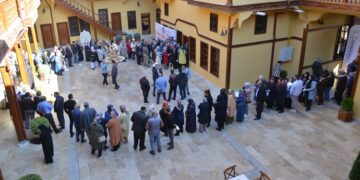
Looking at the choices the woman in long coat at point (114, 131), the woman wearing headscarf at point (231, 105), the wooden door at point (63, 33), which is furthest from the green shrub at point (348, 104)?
the wooden door at point (63, 33)

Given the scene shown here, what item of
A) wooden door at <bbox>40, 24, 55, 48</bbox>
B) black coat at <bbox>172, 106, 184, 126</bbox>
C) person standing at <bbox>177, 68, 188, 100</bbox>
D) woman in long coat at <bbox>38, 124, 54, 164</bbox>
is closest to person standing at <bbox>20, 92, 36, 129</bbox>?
woman in long coat at <bbox>38, 124, 54, 164</bbox>

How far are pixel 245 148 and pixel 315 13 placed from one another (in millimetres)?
7695

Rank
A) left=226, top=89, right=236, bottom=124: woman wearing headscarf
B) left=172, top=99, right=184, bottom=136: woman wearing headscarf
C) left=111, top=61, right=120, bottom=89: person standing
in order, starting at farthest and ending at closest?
left=111, top=61, right=120, bottom=89: person standing < left=226, top=89, right=236, bottom=124: woman wearing headscarf < left=172, top=99, right=184, bottom=136: woman wearing headscarf

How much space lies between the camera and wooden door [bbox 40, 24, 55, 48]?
2320 cm

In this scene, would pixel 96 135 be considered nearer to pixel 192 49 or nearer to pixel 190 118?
pixel 190 118

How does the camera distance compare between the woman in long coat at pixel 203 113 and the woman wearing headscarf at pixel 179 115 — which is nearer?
the woman wearing headscarf at pixel 179 115

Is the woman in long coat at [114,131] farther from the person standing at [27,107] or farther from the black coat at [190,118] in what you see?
the person standing at [27,107]

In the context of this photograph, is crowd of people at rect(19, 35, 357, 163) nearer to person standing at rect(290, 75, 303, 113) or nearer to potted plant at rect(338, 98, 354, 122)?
person standing at rect(290, 75, 303, 113)

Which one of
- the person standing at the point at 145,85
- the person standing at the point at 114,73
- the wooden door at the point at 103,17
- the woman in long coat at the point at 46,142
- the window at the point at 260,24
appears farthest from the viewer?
the wooden door at the point at 103,17

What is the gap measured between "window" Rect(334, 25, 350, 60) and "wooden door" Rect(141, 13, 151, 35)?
14880 mm

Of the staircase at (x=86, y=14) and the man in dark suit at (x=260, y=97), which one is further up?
the staircase at (x=86, y=14)

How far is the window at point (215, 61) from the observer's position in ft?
51.2

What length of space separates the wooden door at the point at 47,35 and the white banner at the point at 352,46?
20.2 metres

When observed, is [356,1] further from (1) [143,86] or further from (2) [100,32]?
(2) [100,32]
